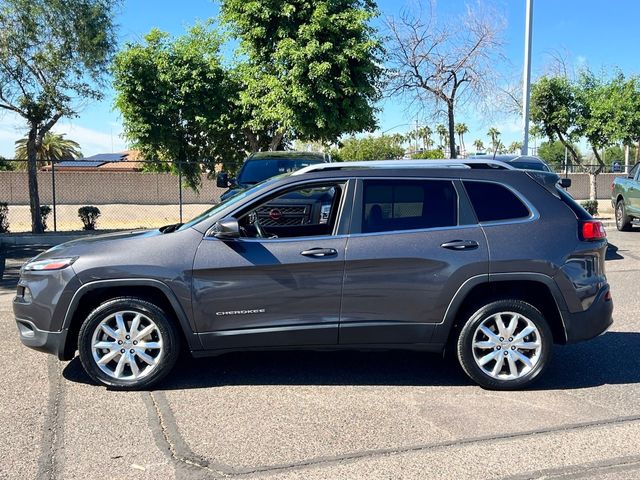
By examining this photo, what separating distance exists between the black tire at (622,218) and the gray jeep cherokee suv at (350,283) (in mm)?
11912

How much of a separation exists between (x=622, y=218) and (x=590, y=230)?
12.2 m

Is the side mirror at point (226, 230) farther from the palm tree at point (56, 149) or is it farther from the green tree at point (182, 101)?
the palm tree at point (56, 149)

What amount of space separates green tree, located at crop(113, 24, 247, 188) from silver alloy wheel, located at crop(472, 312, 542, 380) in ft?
46.6

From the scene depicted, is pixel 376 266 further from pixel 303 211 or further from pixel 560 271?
pixel 303 211

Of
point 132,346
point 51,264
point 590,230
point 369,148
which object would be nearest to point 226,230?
point 132,346

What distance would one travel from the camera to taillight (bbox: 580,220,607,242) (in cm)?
486

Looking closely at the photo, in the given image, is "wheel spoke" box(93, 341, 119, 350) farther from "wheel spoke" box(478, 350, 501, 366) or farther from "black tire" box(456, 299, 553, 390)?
"wheel spoke" box(478, 350, 501, 366)

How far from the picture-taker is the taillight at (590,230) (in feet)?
15.9

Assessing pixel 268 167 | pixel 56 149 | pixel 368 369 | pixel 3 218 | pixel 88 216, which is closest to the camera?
pixel 368 369

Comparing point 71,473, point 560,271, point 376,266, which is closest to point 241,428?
point 71,473

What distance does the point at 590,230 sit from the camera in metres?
4.88

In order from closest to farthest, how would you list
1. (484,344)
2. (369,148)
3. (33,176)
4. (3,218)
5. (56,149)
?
(484,344) < (33,176) < (3,218) < (56,149) < (369,148)

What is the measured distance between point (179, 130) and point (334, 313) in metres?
15.4

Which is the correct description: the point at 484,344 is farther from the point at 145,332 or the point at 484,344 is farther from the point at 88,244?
the point at 88,244
